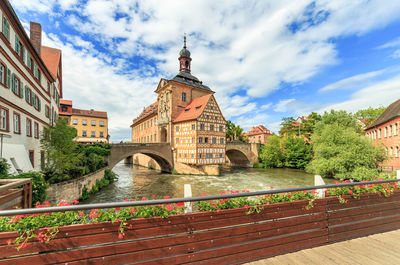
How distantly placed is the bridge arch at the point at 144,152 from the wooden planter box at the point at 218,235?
77.1 ft

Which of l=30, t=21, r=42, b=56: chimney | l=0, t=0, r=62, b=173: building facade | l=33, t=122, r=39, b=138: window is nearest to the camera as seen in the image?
l=0, t=0, r=62, b=173: building facade

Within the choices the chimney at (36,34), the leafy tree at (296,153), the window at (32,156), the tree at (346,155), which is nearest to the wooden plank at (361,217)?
the window at (32,156)

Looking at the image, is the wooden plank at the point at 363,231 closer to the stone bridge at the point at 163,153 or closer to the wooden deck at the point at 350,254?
the wooden deck at the point at 350,254

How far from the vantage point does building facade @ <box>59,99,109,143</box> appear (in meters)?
39.7

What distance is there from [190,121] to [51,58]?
1742 centimetres

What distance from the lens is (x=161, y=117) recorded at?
105 feet

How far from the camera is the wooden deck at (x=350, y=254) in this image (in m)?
3.14

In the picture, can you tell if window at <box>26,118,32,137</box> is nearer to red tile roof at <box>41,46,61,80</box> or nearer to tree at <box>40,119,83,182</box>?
tree at <box>40,119,83,182</box>

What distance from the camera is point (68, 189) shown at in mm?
12008

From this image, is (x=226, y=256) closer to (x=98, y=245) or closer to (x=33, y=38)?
(x=98, y=245)

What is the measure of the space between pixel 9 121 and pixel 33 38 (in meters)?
10.4

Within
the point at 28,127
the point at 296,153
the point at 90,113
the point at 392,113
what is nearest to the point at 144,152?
the point at 28,127

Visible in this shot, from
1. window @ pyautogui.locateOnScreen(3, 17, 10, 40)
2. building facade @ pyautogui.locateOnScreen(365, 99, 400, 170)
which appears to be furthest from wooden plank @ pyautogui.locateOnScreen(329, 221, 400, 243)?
building facade @ pyautogui.locateOnScreen(365, 99, 400, 170)

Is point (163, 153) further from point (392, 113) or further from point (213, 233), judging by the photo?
point (392, 113)
